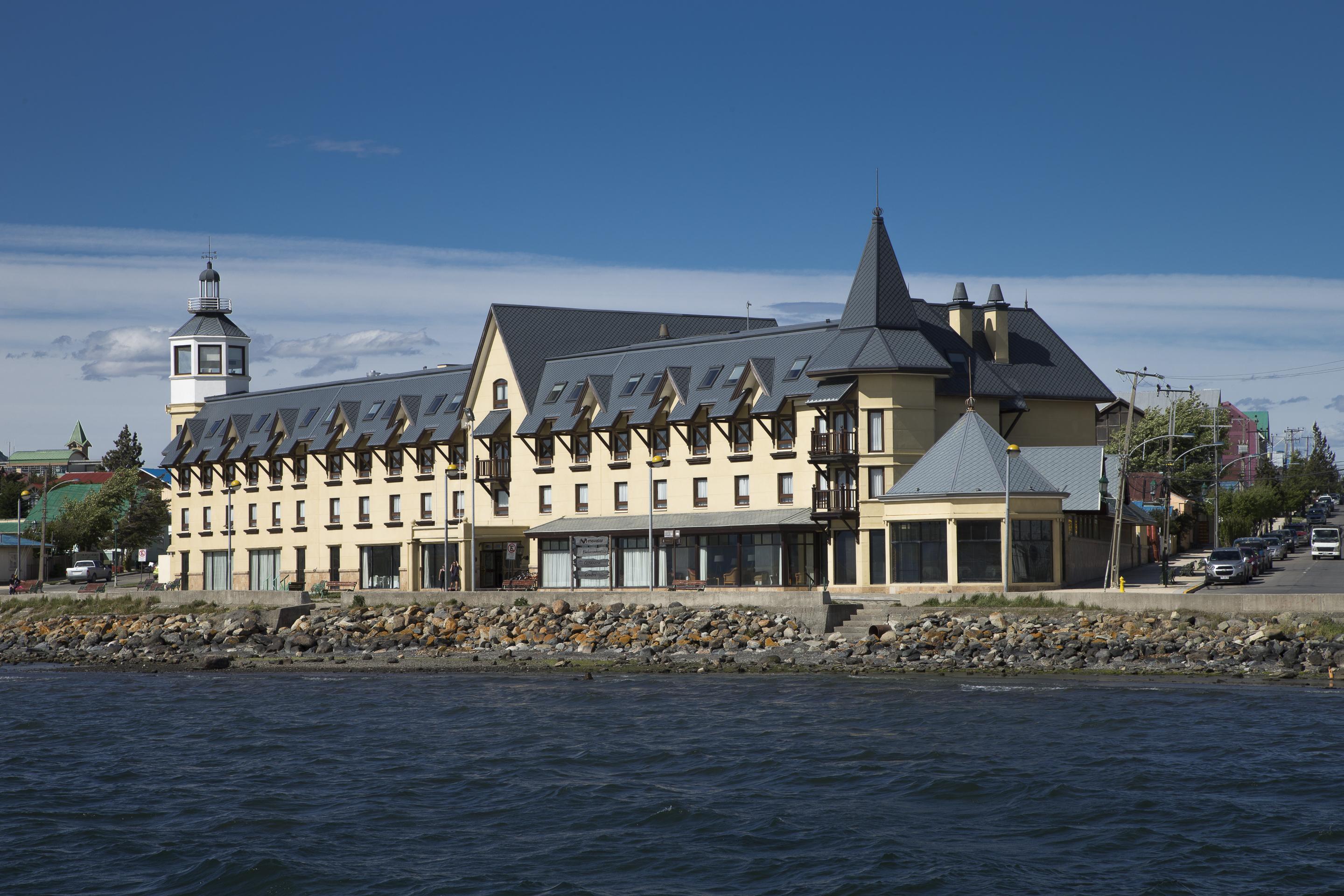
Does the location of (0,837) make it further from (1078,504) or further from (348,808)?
(1078,504)

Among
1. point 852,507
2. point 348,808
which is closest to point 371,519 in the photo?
point 852,507

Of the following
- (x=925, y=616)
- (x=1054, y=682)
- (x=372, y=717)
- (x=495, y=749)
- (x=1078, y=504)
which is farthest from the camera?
(x=1078, y=504)

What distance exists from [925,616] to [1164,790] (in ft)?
75.4

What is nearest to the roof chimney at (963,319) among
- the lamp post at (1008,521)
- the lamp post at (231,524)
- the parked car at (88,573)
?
the lamp post at (1008,521)

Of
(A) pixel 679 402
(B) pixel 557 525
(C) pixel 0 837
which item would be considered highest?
(A) pixel 679 402

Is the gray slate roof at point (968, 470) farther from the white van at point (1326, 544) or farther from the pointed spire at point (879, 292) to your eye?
the white van at point (1326, 544)

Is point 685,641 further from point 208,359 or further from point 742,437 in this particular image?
point 208,359

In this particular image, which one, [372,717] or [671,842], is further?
[372,717]

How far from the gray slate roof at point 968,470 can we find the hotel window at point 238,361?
49.7 meters

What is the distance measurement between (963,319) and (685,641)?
76.5 ft

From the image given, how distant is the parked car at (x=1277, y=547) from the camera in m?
80.4

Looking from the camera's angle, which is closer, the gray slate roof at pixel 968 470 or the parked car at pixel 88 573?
the gray slate roof at pixel 968 470

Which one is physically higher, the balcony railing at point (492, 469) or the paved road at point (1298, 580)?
the balcony railing at point (492, 469)

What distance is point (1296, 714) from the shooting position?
1315 inches
